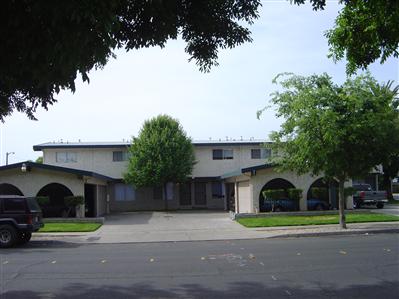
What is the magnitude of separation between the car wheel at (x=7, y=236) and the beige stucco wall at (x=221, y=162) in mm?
26477

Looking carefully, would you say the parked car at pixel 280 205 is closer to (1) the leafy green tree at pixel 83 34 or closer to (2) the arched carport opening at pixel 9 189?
(2) the arched carport opening at pixel 9 189

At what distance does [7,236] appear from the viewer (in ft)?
61.2

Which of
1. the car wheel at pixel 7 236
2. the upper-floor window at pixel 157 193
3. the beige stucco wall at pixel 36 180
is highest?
the beige stucco wall at pixel 36 180

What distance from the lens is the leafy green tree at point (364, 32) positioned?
21.2 ft

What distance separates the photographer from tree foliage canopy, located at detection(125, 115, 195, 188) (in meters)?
39.8

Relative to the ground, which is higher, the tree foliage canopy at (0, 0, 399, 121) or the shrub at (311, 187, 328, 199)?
the tree foliage canopy at (0, 0, 399, 121)

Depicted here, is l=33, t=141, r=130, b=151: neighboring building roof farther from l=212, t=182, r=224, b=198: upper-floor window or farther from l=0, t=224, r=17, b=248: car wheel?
l=0, t=224, r=17, b=248: car wheel

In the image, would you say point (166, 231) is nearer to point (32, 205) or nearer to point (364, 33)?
point (32, 205)

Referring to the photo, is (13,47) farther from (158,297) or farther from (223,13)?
(158,297)

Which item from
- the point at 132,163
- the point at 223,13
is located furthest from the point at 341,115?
the point at 132,163

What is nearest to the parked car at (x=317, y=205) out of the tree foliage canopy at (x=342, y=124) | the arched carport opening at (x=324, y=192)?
the arched carport opening at (x=324, y=192)

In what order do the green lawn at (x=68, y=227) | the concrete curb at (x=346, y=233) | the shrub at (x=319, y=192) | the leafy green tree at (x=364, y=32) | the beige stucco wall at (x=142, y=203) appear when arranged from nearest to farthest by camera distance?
the leafy green tree at (x=364, y=32) → the concrete curb at (x=346, y=233) → the green lawn at (x=68, y=227) → the shrub at (x=319, y=192) → the beige stucco wall at (x=142, y=203)

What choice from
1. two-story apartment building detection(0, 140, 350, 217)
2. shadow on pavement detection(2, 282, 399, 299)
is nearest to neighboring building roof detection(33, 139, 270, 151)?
two-story apartment building detection(0, 140, 350, 217)

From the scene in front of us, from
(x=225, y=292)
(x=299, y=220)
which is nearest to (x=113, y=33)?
(x=225, y=292)
